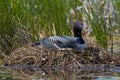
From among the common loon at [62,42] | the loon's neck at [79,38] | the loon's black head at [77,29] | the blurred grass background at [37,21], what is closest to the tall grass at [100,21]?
the blurred grass background at [37,21]

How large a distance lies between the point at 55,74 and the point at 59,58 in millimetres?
902

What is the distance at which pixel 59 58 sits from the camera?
10.6m

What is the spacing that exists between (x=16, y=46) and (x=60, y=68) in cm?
155

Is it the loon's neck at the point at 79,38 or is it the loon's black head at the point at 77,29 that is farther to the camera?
the loon's black head at the point at 77,29

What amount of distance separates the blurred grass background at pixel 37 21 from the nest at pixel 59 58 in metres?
0.64

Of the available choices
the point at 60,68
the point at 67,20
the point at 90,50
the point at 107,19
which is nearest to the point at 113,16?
the point at 107,19

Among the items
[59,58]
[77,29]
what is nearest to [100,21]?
[77,29]

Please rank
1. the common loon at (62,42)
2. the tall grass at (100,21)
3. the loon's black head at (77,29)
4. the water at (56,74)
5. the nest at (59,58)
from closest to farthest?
1. the water at (56,74)
2. the nest at (59,58)
3. the common loon at (62,42)
4. the loon's black head at (77,29)
5. the tall grass at (100,21)

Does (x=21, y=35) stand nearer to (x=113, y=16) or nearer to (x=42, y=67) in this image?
(x=42, y=67)

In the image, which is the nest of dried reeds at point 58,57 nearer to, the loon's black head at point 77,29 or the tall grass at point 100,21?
the loon's black head at point 77,29

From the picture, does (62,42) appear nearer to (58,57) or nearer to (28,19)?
(58,57)

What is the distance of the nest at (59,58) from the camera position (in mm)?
10594

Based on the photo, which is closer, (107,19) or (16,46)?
(16,46)

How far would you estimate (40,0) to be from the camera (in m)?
11.6
